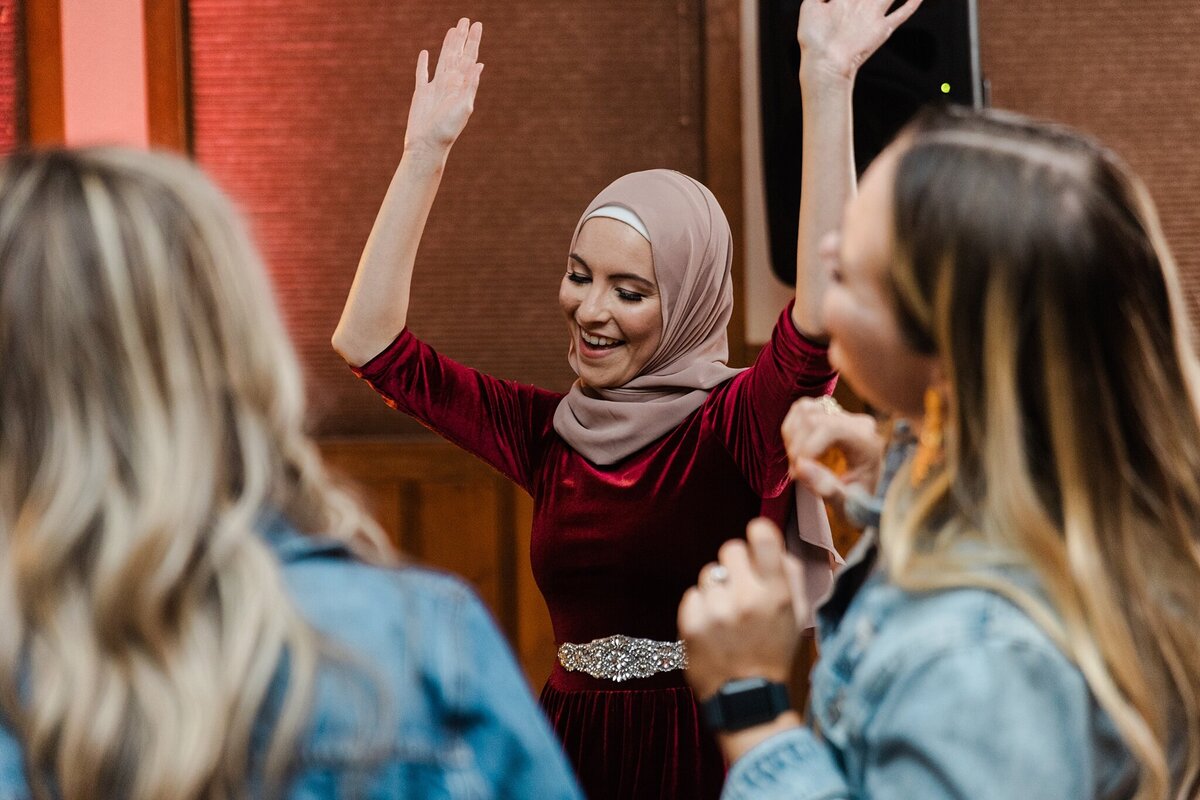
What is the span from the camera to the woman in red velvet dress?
1.73m

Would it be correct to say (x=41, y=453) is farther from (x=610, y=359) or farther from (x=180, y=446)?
(x=610, y=359)

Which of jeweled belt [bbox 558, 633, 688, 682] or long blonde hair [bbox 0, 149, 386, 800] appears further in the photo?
jeweled belt [bbox 558, 633, 688, 682]

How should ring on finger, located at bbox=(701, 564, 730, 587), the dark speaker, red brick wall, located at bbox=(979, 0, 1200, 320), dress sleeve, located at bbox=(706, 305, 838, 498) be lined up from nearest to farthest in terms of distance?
1. ring on finger, located at bbox=(701, 564, 730, 587)
2. dress sleeve, located at bbox=(706, 305, 838, 498)
3. the dark speaker
4. red brick wall, located at bbox=(979, 0, 1200, 320)

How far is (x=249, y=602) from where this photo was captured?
0.72 meters

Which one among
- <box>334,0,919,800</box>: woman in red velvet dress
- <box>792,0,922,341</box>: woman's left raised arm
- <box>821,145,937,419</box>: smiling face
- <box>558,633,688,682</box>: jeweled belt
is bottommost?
<box>558,633,688,682</box>: jeweled belt

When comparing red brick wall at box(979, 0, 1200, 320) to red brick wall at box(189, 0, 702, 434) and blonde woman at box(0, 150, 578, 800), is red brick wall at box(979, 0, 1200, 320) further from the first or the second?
blonde woman at box(0, 150, 578, 800)

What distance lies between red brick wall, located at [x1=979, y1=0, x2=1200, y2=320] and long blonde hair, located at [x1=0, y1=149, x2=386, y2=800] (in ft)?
9.16

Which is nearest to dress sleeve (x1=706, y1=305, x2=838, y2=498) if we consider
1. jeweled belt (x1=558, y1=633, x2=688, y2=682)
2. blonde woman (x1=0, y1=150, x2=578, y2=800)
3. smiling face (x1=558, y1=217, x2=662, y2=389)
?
smiling face (x1=558, y1=217, x2=662, y2=389)

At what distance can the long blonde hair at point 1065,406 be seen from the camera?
822 mm

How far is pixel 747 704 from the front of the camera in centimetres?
90

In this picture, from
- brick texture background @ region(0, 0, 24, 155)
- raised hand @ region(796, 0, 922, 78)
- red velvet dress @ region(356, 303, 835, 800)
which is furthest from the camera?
brick texture background @ region(0, 0, 24, 155)

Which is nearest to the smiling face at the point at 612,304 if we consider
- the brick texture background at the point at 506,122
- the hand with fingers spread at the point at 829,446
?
the hand with fingers spread at the point at 829,446

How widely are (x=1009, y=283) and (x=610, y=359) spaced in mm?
1060

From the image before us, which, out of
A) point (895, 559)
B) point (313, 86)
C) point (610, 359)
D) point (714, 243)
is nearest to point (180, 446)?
point (895, 559)
